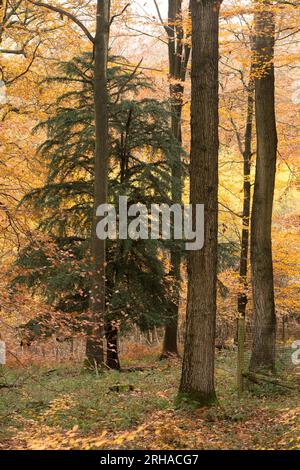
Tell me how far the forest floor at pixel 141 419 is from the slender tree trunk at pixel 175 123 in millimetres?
4474

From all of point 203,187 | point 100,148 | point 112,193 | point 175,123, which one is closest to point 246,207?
point 175,123

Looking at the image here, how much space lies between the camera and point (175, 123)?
17.0 metres

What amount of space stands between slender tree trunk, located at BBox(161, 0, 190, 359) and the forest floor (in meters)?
4.47

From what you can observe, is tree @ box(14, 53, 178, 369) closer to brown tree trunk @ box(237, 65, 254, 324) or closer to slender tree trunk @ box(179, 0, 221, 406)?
brown tree trunk @ box(237, 65, 254, 324)

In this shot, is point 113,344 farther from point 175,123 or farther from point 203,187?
point 175,123

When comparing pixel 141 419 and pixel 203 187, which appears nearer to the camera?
pixel 141 419

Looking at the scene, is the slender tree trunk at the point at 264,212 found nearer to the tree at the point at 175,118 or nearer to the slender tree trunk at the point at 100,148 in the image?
the slender tree trunk at the point at 100,148

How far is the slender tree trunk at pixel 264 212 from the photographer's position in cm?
1107

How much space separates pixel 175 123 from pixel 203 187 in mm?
9361

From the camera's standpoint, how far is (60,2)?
14133 millimetres

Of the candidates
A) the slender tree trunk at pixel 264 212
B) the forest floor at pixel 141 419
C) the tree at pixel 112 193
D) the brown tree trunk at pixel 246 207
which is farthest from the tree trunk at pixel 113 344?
the brown tree trunk at pixel 246 207

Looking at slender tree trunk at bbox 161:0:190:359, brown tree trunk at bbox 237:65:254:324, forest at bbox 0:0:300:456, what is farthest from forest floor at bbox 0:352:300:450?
brown tree trunk at bbox 237:65:254:324

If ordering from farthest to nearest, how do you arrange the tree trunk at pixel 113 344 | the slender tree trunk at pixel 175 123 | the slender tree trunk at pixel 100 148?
1. the slender tree trunk at pixel 175 123
2. the tree trunk at pixel 113 344
3. the slender tree trunk at pixel 100 148
